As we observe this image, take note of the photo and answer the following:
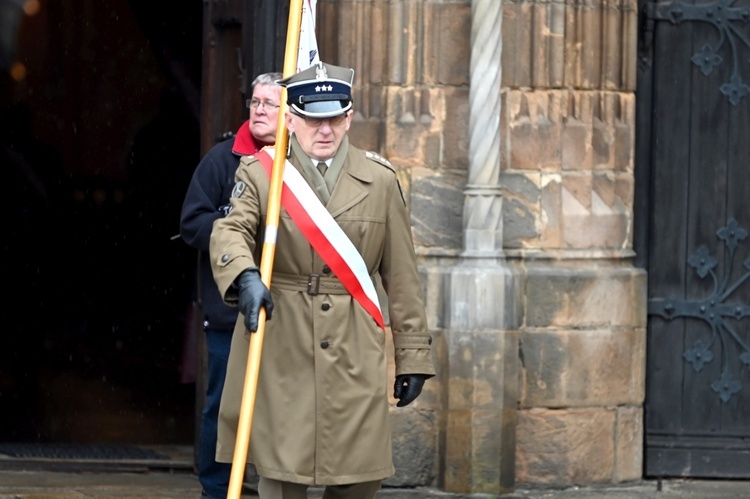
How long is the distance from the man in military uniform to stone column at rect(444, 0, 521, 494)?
194cm

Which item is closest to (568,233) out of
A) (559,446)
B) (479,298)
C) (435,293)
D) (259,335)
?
(479,298)

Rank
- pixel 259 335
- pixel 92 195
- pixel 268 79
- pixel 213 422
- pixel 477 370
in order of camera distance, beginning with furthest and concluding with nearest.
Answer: pixel 92 195 → pixel 477 370 → pixel 213 422 → pixel 268 79 → pixel 259 335

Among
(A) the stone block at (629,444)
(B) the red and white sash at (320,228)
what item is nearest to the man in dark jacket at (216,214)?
(B) the red and white sash at (320,228)

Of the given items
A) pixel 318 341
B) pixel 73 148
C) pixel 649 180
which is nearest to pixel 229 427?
pixel 318 341

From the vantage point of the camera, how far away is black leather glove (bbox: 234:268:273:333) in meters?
5.42

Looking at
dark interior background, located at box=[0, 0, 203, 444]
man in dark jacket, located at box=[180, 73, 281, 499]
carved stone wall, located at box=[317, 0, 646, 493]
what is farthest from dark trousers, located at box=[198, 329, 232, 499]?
dark interior background, located at box=[0, 0, 203, 444]

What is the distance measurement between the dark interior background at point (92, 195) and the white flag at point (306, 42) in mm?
5180

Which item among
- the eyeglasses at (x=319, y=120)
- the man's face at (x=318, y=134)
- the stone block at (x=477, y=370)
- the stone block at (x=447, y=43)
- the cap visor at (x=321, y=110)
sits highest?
the stone block at (x=447, y=43)

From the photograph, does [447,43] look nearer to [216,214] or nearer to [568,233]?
[568,233]

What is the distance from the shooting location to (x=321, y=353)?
580cm

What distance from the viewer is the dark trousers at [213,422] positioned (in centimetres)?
730

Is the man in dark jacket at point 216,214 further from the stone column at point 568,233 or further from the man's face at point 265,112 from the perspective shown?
the stone column at point 568,233

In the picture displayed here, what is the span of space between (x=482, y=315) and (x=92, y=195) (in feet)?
17.7

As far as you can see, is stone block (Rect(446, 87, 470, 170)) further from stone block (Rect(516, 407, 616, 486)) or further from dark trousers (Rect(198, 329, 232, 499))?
dark trousers (Rect(198, 329, 232, 499))
